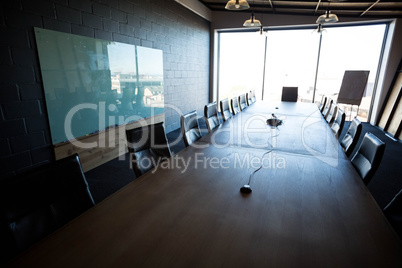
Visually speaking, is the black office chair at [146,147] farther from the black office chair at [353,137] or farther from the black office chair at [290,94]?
the black office chair at [290,94]

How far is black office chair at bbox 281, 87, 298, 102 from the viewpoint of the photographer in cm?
596

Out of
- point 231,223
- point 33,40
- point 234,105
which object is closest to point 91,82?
point 33,40

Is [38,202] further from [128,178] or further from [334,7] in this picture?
[334,7]

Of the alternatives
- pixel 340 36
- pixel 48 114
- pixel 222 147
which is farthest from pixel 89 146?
pixel 340 36

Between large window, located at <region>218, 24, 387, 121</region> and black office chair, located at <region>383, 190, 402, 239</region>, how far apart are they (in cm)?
564

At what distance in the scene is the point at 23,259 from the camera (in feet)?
2.79

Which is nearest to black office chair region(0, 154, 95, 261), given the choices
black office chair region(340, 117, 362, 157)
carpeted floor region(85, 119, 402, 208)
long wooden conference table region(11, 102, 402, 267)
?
long wooden conference table region(11, 102, 402, 267)

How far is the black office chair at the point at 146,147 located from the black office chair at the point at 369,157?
1.55 metres

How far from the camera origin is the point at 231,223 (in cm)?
107

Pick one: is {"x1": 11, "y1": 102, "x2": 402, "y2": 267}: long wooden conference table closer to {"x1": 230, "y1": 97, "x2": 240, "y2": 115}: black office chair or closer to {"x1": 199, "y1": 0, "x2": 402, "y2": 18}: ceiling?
{"x1": 230, "y1": 97, "x2": 240, "y2": 115}: black office chair

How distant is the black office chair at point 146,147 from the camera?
177 centimetres

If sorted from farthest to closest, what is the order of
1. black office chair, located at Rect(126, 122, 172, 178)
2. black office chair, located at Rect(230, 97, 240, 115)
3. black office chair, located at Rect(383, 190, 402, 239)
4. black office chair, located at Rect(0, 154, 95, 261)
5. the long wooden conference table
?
black office chair, located at Rect(230, 97, 240, 115) < black office chair, located at Rect(126, 122, 172, 178) < black office chair, located at Rect(383, 190, 402, 239) < black office chair, located at Rect(0, 154, 95, 261) < the long wooden conference table

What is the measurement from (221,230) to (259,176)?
2.09ft

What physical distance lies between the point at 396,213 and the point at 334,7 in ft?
19.1
